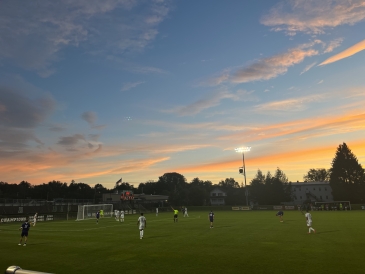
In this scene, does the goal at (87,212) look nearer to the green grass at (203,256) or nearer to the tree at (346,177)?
the green grass at (203,256)

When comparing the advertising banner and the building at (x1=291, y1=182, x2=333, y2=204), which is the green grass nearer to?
the advertising banner

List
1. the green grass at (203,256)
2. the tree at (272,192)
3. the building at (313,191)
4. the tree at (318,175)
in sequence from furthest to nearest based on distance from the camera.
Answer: the tree at (318,175) → the building at (313,191) → the tree at (272,192) → the green grass at (203,256)

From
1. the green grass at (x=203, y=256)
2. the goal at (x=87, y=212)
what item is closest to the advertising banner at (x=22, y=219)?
the goal at (x=87, y=212)

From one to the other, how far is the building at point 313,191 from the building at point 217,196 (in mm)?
34453

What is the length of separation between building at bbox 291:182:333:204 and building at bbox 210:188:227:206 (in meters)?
34.5

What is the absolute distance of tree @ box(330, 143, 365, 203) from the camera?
9744 cm

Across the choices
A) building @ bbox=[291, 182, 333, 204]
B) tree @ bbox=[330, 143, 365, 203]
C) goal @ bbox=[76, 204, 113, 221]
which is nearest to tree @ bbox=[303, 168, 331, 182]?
building @ bbox=[291, 182, 333, 204]

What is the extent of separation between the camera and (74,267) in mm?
14430

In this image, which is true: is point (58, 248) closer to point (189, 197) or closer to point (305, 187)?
point (189, 197)

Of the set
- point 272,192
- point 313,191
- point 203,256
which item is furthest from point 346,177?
point 203,256

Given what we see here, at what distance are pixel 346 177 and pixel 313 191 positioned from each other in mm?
31616

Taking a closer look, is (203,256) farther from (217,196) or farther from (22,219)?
(217,196)

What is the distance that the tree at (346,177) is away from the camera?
97.4m

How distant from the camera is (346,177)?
10394 cm
